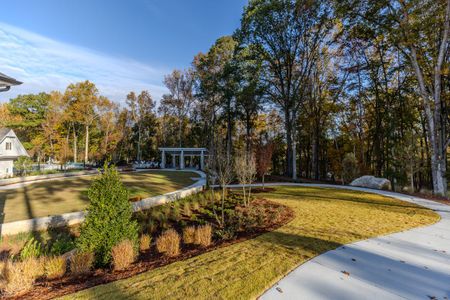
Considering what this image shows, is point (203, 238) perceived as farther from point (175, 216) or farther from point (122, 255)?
point (175, 216)

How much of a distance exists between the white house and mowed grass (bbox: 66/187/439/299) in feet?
78.0

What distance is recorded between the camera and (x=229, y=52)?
88.6 feet

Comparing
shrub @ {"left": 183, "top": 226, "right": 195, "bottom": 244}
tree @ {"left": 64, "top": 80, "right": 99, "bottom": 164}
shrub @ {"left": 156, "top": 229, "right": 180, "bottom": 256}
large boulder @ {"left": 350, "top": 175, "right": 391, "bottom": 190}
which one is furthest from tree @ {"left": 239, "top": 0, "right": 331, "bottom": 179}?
tree @ {"left": 64, "top": 80, "right": 99, "bottom": 164}

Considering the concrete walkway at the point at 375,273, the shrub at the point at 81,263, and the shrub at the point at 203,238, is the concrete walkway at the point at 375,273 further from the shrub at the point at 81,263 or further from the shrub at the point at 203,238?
the shrub at the point at 81,263

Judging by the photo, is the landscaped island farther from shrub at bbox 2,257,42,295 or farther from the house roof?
the house roof

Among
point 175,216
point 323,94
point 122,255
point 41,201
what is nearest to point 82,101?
point 41,201

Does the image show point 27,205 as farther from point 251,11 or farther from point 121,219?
point 251,11

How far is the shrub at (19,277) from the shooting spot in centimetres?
317

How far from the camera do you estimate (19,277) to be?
10.6ft

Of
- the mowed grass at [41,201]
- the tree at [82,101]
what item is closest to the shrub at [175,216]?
the mowed grass at [41,201]

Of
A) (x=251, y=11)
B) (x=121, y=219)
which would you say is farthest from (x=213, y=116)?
(x=121, y=219)

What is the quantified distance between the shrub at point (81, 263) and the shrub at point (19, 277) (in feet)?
1.71

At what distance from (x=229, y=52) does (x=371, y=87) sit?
15.3 meters

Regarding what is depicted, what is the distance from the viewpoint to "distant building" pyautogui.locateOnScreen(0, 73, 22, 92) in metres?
3.61
